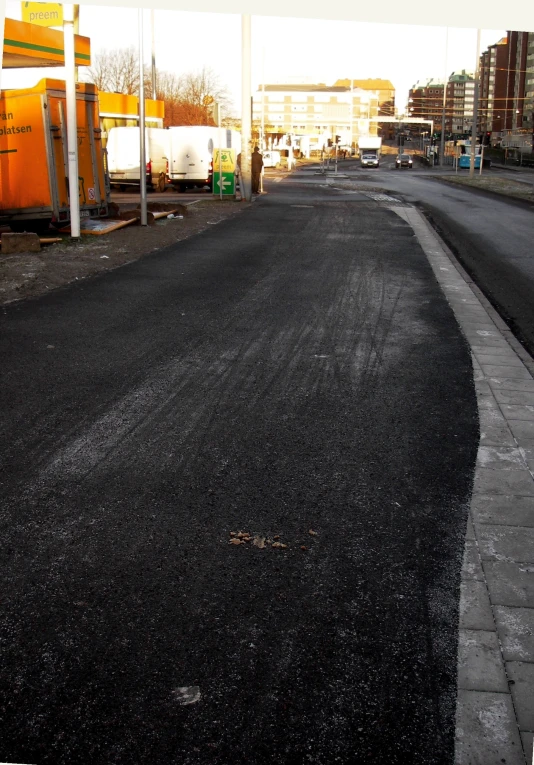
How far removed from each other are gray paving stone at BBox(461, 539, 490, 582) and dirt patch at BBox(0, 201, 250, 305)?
7453 mm

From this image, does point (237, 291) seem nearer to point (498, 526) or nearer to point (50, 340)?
point (50, 340)

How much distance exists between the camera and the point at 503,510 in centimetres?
432

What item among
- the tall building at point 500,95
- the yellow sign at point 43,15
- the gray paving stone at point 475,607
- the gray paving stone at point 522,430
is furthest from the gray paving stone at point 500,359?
the tall building at point 500,95

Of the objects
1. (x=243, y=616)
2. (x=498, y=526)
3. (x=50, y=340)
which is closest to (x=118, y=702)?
(x=243, y=616)

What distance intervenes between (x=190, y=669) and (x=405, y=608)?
37.0 inches

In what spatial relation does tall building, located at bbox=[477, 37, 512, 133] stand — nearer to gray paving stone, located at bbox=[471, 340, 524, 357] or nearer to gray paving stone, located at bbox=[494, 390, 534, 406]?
gray paving stone, located at bbox=[471, 340, 524, 357]

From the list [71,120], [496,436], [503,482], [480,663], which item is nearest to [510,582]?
[480,663]

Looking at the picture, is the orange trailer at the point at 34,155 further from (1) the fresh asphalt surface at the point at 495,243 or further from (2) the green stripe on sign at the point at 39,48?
(1) the fresh asphalt surface at the point at 495,243

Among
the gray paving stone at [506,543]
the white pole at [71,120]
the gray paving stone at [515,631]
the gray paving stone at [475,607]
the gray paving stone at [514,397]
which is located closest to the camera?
the gray paving stone at [515,631]

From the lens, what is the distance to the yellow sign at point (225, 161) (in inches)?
1188

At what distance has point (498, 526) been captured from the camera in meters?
4.14

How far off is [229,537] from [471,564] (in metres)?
1.14

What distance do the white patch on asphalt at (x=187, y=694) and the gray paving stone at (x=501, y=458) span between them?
2659 mm

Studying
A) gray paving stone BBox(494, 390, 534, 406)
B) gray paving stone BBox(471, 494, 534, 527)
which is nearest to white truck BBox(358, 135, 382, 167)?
gray paving stone BBox(494, 390, 534, 406)
